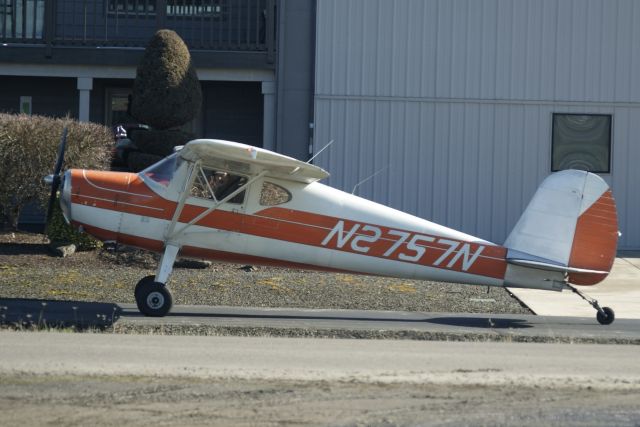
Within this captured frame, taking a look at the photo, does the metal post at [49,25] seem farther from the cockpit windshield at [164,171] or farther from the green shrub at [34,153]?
→ the cockpit windshield at [164,171]

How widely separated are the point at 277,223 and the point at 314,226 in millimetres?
430

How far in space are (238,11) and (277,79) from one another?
5.12ft

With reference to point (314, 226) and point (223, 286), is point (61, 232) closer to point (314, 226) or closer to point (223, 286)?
point (223, 286)

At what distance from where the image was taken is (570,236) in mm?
12164

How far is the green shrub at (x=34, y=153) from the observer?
16.6 meters

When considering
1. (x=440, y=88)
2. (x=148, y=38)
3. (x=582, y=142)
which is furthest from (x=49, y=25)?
(x=582, y=142)

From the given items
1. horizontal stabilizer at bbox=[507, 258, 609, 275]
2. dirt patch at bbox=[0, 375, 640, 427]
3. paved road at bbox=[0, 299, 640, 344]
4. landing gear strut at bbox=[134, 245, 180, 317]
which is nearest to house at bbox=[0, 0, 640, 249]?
paved road at bbox=[0, 299, 640, 344]

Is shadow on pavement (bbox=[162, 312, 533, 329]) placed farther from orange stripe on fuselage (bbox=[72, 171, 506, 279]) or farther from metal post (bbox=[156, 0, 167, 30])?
metal post (bbox=[156, 0, 167, 30])

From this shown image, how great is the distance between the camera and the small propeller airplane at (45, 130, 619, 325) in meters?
12.2

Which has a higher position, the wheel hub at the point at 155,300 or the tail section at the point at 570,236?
the tail section at the point at 570,236

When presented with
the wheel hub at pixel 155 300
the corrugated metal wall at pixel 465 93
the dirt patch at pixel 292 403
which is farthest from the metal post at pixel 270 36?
the dirt patch at pixel 292 403

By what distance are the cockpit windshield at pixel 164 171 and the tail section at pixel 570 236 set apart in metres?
4.00

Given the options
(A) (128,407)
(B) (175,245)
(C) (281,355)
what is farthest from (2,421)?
(B) (175,245)

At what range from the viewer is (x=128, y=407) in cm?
740
